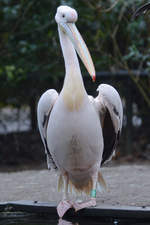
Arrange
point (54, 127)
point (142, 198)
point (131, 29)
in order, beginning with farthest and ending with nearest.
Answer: point (131, 29)
point (142, 198)
point (54, 127)

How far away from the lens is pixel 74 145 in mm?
4816

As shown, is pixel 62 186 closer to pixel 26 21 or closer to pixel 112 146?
pixel 112 146

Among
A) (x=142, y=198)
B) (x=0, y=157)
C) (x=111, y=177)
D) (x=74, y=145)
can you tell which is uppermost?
(x=74, y=145)

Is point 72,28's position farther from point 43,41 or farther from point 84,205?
point 43,41

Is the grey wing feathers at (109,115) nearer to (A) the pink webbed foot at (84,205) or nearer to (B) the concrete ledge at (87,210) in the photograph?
(A) the pink webbed foot at (84,205)

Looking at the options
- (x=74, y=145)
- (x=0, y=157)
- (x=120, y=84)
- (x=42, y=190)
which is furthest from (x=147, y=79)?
(x=74, y=145)

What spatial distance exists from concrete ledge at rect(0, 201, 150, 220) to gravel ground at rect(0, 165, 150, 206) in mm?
273

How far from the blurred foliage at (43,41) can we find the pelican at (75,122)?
4054 millimetres

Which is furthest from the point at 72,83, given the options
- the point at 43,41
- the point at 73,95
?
the point at 43,41

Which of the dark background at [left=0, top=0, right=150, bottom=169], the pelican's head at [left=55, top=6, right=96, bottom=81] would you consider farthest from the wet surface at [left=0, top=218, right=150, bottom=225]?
the dark background at [left=0, top=0, right=150, bottom=169]

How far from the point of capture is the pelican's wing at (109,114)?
5070mm

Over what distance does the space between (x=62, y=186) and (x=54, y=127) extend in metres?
0.80

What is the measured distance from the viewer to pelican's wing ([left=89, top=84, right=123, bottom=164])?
16.6ft

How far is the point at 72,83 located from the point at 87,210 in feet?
3.35
